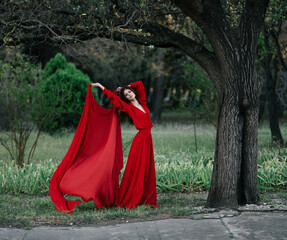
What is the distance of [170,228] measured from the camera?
5066 millimetres

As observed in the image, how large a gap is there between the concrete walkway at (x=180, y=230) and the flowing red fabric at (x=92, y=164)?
0.99 meters

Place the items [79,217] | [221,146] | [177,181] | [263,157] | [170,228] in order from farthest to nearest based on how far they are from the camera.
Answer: [263,157]
[177,181]
[221,146]
[79,217]
[170,228]

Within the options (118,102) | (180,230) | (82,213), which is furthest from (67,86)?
(180,230)

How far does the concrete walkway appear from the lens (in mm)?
4750

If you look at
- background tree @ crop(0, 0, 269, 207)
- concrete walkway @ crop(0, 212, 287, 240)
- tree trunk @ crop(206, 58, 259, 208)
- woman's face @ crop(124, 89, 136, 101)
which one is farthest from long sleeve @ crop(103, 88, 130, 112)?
concrete walkway @ crop(0, 212, 287, 240)

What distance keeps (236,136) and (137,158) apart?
143 cm

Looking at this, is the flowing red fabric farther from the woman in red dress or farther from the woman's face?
the woman's face

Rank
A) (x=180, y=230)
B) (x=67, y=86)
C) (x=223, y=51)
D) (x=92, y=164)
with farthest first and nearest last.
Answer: (x=67, y=86), (x=92, y=164), (x=223, y=51), (x=180, y=230)

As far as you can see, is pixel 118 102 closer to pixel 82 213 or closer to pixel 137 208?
pixel 137 208

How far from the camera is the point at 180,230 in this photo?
4977 mm

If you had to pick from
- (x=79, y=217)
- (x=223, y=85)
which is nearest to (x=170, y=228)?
(x=79, y=217)

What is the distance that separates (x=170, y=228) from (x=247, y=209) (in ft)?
4.52

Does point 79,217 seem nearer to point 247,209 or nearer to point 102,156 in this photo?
point 102,156

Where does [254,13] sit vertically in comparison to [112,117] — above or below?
above
